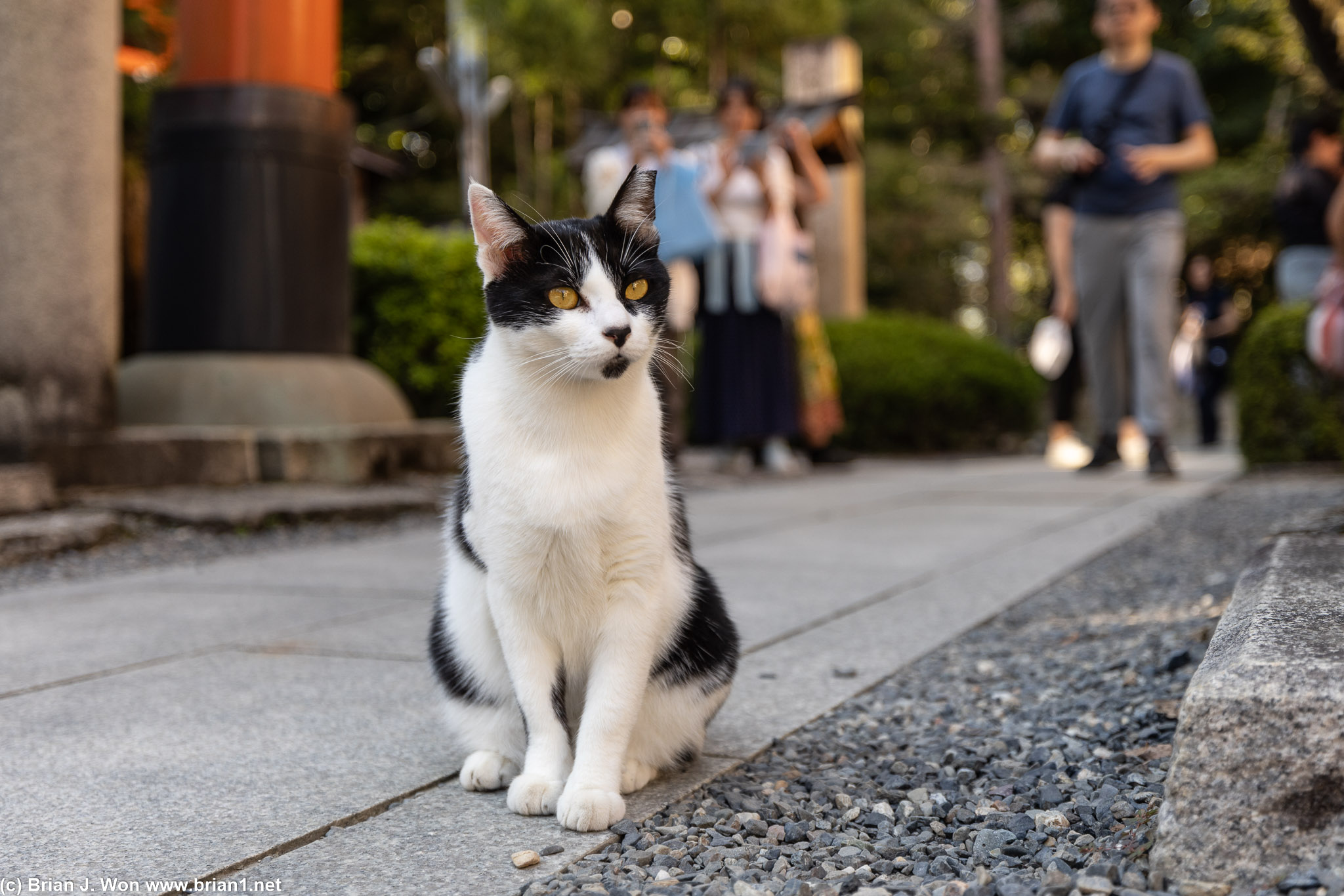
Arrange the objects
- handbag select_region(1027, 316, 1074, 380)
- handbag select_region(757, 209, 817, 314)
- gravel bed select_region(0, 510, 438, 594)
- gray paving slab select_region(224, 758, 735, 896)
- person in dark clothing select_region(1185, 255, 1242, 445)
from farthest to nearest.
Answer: person in dark clothing select_region(1185, 255, 1242, 445)
handbag select_region(757, 209, 817, 314)
handbag select_region(1027, 316, 1074, 380)
gravel bed select_region(0, 510, 438, 594)
gray paving slab select_region(224, 758, 735, 896)

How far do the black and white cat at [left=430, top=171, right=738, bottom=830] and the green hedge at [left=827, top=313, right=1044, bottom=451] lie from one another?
8.40 m

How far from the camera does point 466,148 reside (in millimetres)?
18797

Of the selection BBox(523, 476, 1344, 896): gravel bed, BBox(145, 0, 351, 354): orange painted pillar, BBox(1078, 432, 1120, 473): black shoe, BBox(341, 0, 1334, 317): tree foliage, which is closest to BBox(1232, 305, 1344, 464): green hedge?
BBox(1078, 432, 1120, 473): black shoe

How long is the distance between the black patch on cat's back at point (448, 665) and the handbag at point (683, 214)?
4.78 m

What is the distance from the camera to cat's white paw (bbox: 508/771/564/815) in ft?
5.97

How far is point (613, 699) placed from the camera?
186 cm

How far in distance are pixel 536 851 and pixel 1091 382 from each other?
5771 millimetres

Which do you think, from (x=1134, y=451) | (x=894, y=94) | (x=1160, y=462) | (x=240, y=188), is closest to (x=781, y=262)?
(x=1160, y=462)

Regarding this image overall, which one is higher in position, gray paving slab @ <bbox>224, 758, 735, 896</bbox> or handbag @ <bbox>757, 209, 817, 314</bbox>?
handbag @ <bbox>757, 209, 817, 314</bbox>

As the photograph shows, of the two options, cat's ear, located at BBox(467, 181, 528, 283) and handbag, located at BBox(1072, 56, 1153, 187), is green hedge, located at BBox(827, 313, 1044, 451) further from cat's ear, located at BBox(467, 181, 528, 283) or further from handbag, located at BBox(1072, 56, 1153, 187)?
→ cat's ear, located at BBox(467, 181, 528, 283)

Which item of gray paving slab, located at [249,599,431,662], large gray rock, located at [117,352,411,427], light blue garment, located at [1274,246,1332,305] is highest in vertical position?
light blue garment, located at [1274,246,1332,305]

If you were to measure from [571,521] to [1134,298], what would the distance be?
17.0 ft

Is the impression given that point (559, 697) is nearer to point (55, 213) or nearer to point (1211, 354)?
point (55, 213)

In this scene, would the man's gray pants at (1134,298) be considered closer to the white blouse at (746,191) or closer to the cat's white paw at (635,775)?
the white blouse at (746,191)
